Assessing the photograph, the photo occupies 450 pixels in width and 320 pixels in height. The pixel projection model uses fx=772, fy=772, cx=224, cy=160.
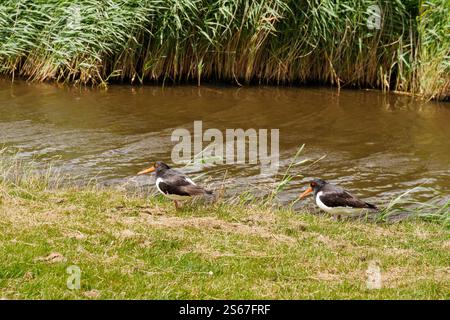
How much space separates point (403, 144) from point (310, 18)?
399 centimetres

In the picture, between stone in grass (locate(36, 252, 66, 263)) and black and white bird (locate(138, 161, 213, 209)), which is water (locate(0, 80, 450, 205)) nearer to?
black and white bird (locate(138, 161, 213, 209))

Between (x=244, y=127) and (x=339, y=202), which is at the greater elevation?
(x=244, y=127)

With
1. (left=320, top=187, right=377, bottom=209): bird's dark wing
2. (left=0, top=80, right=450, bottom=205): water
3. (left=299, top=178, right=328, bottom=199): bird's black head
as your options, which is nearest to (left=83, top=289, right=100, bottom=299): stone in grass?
(left=320, top=187, right=377, bottom=209): bird's dark wing

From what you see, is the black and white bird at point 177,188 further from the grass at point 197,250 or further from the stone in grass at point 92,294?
the stone in grass at point 92,294

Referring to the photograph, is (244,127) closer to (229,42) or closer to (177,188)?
(229,42)

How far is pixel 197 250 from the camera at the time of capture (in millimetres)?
7059

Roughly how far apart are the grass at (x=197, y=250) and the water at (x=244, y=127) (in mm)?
1935

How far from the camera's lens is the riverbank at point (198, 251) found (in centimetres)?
609

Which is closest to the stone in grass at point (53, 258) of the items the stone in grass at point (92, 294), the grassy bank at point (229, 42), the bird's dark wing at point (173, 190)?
the stone in grass at point (92, 294)

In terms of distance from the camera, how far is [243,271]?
661 centimetres

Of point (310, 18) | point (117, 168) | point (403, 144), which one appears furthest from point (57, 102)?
point (403, 144)

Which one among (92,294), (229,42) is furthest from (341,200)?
(229,42)

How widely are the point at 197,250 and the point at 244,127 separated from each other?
23.3 ft

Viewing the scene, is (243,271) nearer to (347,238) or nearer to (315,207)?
(347,238)
